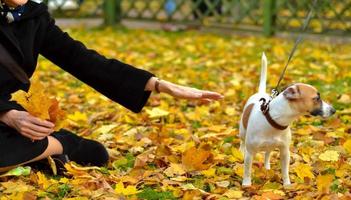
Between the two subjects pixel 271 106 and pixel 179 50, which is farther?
pixel 179 50

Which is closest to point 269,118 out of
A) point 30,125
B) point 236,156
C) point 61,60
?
point 236,156

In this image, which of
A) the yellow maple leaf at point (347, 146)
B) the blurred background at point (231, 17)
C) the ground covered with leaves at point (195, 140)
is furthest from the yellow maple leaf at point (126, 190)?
the blurred background at point (231, 17)

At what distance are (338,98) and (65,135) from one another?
2.40 meters

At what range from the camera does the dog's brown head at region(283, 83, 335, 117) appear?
9.38 feet

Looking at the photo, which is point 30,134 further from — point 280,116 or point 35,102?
point 280,116

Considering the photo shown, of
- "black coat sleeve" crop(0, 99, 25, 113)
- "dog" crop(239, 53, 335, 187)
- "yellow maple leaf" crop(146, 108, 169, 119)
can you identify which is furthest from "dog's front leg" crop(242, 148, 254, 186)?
"yellow maple leaf" crop(146, 108, 169, 119)

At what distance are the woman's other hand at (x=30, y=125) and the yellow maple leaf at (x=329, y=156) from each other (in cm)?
133

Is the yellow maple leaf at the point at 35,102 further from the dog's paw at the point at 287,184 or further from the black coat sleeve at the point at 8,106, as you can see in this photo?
the dog's paw at the point at 287,184

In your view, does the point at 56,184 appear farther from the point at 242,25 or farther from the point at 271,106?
the point at 242,25

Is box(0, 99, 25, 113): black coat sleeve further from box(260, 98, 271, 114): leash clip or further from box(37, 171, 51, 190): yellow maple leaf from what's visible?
box(260, 98, 271, 114): leash clip

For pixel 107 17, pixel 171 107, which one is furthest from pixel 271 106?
pixel 107 17

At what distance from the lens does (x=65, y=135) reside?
3.51 meters

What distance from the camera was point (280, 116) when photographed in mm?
2902

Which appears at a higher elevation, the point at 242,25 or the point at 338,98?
the point at 242,25
